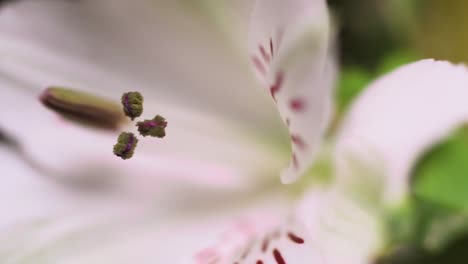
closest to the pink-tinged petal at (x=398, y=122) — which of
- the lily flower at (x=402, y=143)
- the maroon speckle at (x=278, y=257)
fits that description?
the lily flower at (x=402, y=143)

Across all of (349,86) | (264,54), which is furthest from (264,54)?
(349,86)

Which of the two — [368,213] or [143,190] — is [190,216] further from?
[368,213]

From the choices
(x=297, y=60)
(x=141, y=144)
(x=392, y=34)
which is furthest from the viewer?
(x=392, y=34)

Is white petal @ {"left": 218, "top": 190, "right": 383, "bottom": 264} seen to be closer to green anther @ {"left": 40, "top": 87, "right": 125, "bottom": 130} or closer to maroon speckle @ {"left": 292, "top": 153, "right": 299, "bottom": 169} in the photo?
maroon speckle @ {"left": 292, "top": 153, "right": 299, "bottom": 169}

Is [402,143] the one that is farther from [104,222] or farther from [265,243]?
[104,222]

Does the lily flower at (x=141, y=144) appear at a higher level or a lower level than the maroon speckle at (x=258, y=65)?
higher

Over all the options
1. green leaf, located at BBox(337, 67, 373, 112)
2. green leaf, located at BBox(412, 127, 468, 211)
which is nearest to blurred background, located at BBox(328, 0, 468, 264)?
green leaf, located at BBox(337, 67, 373, 112)

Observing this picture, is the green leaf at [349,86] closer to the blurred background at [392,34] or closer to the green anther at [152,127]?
the blurred background at [392,34]
